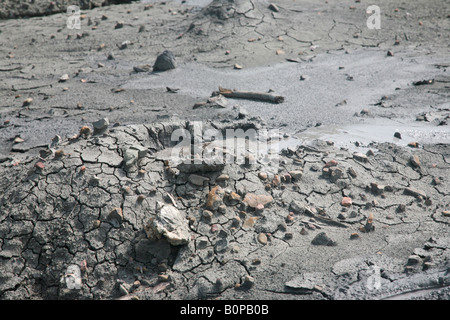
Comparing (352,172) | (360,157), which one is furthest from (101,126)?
(360,157)

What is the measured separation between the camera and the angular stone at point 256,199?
9.68 feet

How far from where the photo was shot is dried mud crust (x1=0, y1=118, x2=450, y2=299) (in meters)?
2.50

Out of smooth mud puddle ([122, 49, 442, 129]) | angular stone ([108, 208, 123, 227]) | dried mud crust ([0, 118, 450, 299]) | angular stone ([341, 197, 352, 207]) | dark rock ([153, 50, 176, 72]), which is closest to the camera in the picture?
dried mud crust ([0, 118, 450, 299])

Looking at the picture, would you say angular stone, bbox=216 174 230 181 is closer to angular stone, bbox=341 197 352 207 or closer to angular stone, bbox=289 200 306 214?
angular stone, bbox=289 200 306 214

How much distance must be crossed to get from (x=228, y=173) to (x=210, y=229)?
0.48 m

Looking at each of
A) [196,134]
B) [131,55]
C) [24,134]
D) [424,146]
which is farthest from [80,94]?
[424,146]

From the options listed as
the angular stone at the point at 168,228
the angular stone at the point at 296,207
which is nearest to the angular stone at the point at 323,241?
the angular stone at the point at 296,207

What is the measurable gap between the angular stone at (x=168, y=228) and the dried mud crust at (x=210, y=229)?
0.05 feet

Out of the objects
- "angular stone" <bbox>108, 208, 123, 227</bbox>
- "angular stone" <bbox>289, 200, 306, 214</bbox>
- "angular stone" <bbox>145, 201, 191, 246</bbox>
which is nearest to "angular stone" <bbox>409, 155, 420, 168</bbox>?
"angular stone" <bbox>289, 200, 306, 214</bbox>

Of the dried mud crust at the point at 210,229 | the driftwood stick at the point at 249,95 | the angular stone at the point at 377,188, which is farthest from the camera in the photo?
the driftwood stick at the point at 249,95

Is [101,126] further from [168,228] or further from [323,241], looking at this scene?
[323,241]

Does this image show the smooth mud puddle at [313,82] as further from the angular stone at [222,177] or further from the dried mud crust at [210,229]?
the angular stone at [222,177]

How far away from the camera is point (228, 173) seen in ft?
10.0

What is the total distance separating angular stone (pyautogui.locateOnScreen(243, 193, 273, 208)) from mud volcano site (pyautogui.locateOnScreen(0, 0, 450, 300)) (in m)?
0.01
